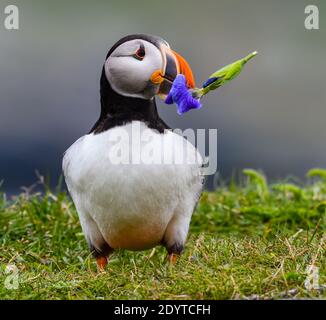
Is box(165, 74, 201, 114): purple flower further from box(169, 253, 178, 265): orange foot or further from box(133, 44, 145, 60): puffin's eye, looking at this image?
box(169, 253, 178, 265): orange foot

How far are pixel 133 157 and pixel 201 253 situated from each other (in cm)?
73

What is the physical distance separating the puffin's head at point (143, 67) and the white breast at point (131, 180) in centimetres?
24

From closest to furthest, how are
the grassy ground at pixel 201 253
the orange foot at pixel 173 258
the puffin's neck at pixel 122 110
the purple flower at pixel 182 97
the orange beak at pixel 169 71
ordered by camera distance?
the grassy ground at pixel 201 253 < the purple flower at pixel 182 97 < the orange beak at pixel 169 71 < the puffin's neck at pixel 122 110 < the orange foot at pixel 173 258

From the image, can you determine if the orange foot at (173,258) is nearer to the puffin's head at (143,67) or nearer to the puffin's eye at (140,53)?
the puffin's head at (143,67)

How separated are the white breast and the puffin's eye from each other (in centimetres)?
41

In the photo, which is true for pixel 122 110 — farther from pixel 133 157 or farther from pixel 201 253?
pixel 201 253

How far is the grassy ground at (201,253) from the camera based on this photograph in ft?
15.7

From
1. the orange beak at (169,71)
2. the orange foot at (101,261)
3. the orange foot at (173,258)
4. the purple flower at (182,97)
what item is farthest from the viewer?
the orange foot at (101,261)

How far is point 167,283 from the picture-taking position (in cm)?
494

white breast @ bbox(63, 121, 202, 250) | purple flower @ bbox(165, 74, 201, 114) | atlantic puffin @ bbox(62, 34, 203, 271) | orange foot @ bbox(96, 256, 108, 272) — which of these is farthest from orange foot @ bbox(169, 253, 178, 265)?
purple flower @ bbox(165, 74, 201, 114)

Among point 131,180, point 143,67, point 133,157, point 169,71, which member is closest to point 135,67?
point 143,67

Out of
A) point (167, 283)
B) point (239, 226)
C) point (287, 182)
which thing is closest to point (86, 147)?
point (167, 283)

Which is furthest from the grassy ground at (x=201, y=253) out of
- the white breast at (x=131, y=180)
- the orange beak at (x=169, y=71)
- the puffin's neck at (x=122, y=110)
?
A: the orange beak at (x=169, y=71)
